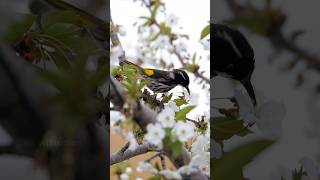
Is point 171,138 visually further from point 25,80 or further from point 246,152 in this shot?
point 25,80

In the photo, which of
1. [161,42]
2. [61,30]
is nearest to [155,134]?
[161,42]

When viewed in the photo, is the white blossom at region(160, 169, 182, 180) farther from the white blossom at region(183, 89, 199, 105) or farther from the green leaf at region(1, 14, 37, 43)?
the green leaf at region(1, 14, 37, 43)

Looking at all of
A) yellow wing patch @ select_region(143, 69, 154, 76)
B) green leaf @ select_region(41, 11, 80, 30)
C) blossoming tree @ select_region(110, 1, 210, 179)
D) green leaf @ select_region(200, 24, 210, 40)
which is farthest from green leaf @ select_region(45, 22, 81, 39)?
green leaf @ select_region(200, 24, 210, 40)

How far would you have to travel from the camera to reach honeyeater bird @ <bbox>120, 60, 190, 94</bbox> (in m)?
1.39

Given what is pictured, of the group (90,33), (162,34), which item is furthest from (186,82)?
(90,33)

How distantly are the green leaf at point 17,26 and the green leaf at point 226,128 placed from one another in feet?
1.91

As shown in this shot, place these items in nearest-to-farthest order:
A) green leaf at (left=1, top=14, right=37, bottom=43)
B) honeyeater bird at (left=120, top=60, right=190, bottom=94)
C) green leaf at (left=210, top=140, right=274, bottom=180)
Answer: green leaf at (left=1, top=14, right=37, bottom=43) → green leaf at (left=210, top=140, right=274, bottom=180) → honeyeater bird at (left=120, top=60, right=190, bottom=94)

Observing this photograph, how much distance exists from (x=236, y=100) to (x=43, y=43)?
0.57 m

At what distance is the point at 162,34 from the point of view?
142 cm

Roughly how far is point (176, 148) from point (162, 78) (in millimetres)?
225

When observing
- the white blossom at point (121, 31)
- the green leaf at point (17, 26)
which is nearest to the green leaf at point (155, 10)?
the white blossom at point (121, 31)

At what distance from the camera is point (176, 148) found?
1348 mm

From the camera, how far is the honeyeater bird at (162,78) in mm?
1394

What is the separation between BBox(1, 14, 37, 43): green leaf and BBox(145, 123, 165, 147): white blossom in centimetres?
47
